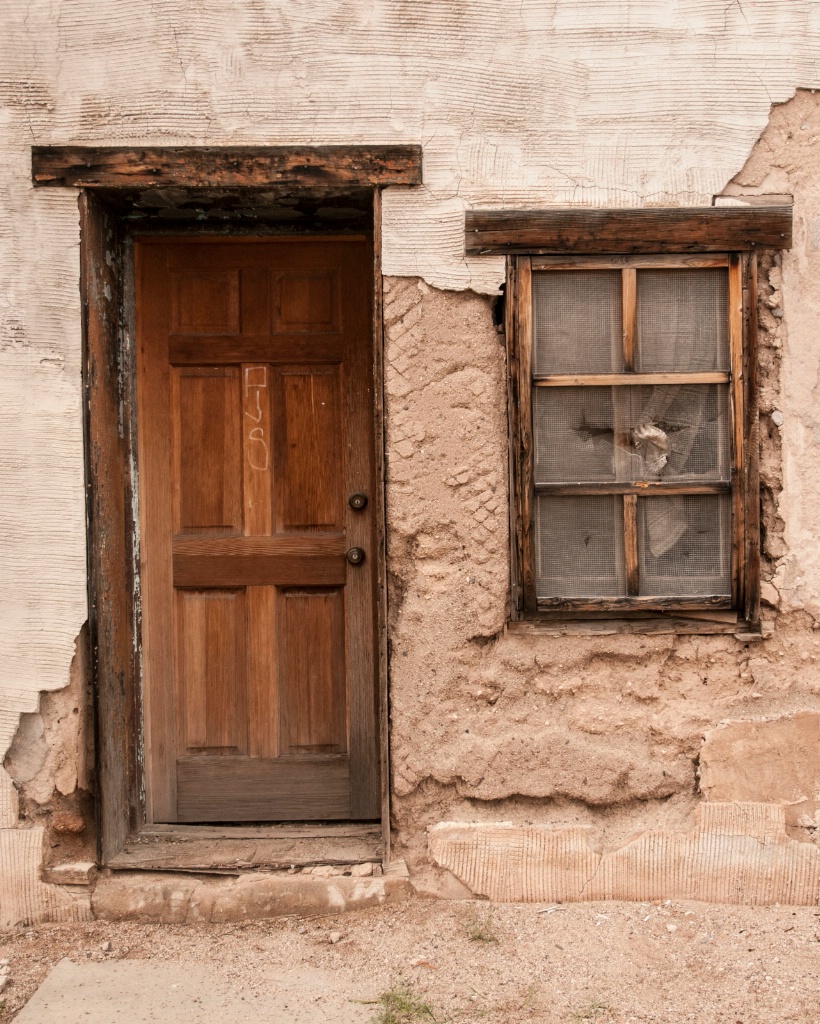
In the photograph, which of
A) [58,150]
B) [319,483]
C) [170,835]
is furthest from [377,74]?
[170,835]

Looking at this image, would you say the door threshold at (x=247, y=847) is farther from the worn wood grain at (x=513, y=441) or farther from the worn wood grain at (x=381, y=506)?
the worn wood grain at (x=513, y=441)

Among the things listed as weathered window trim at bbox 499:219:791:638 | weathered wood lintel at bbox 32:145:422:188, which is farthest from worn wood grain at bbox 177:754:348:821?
weathered wood lintel at bbox 32:145:422:188

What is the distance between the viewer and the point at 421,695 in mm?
2777

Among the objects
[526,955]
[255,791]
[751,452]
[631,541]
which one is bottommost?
[526,955]

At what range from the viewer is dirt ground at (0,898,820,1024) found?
92.1 inches

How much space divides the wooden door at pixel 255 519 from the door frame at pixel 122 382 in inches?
4.6

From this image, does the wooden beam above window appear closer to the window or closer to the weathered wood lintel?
the window

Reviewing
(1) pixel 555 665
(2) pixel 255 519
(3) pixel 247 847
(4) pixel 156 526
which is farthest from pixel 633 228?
(3) pixel 247 847

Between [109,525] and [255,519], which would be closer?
[109,525]

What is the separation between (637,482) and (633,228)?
0.79 m

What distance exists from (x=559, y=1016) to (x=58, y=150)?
A: 2878mm

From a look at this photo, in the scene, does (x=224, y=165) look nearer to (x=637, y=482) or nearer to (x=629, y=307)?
(x=629, y=307)

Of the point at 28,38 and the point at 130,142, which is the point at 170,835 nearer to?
the point at 130,142

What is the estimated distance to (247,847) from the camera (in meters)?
2.95
